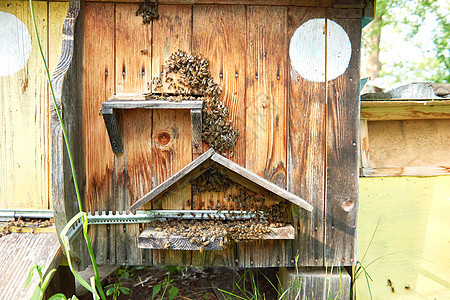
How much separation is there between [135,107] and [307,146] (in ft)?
4.03

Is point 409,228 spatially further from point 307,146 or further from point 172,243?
point 172,243

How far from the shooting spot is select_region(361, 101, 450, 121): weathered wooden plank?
265 centimetres

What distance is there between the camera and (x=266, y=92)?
7.51ft

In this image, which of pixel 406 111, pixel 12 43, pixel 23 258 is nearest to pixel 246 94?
pixel 406 111

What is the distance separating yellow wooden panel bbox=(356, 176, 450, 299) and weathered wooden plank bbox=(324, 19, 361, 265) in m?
0.39

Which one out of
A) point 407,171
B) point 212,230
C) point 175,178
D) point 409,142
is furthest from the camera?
point 409,142

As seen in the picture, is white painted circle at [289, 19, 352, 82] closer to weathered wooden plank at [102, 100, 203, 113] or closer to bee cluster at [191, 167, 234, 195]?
weathered wooden plank at [102, 100, 203, 113]

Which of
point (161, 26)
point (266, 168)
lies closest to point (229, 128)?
point (266, 168)

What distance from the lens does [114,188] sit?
2.32 metres

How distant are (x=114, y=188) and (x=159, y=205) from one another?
0.35 metres

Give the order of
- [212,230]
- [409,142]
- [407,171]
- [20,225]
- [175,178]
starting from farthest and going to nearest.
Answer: [409,142] < [407,171] < [20,225] < [212,230] < [175,178]

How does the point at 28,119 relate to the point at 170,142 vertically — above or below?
above

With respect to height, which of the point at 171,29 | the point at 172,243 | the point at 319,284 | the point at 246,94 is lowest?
the point at 319,284

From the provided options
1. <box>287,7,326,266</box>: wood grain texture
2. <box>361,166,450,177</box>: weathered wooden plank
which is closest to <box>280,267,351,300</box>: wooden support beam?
<box>287,7,326,266</box>: wood grain texture
